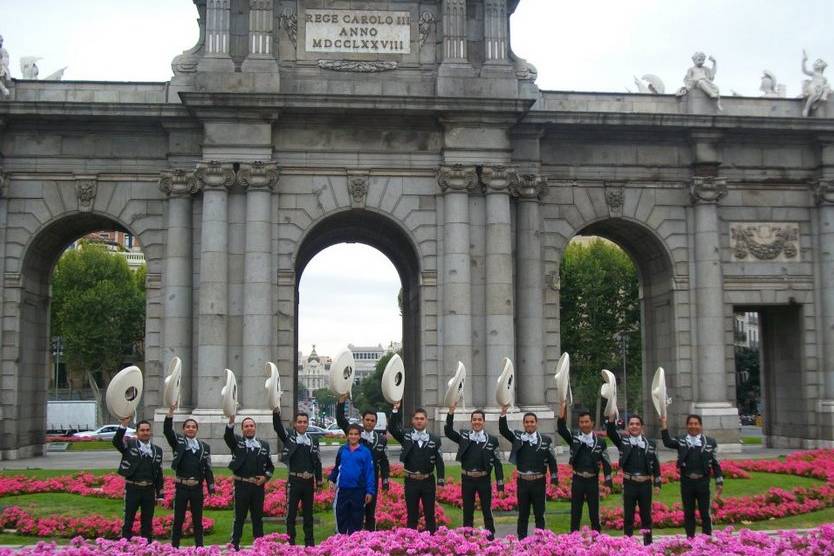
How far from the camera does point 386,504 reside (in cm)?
2052

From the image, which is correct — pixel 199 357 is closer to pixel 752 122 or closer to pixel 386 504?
pixel 386 504

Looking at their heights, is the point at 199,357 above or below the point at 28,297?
below

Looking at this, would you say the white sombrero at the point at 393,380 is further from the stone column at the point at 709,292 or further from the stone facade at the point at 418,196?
the stone column at the point at 709,292

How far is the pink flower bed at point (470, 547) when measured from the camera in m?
13.6

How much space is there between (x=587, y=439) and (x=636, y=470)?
0.91 m

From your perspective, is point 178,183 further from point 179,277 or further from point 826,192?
point 826,192

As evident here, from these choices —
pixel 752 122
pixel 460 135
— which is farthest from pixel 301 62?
pixel 752 122

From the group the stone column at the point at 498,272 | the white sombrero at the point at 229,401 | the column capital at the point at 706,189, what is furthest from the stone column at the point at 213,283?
the column capital at the point at 706,189

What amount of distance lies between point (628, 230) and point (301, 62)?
12.5 m

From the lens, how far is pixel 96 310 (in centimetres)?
6506

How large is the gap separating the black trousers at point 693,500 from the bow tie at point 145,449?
8.67m

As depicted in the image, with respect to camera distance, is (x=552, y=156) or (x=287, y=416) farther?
(x=552, y=156)

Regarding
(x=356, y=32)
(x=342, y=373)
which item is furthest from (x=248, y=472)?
(x=356, y=32)

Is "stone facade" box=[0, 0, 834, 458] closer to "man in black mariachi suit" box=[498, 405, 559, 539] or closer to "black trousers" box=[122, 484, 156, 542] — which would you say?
"black trousers" box=[122, 484, 156, 542]
